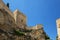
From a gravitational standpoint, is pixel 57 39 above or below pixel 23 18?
below

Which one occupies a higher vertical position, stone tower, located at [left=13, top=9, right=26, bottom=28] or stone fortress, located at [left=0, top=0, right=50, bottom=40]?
stone tower, located at [left=13, top=9, right=26, bottom=28]

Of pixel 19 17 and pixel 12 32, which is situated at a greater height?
pixel 19 17

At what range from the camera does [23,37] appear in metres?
32.0

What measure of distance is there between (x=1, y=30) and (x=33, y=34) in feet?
24.9

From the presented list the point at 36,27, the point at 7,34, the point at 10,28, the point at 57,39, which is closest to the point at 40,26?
the point at 36,27

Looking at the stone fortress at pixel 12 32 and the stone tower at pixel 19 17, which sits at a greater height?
the stone tower at pixel 19 17

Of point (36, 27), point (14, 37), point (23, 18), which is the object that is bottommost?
point (14, 37)

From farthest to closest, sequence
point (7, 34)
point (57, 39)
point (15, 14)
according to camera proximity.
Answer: point (15, 14), point (57, 39), point (7, 34)

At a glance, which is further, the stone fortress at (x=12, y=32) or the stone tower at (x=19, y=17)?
the stone tower at (x=19, y=17)

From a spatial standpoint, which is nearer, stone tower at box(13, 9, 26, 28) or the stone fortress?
the stone fortress

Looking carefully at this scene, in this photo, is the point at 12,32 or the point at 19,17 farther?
the point at 19,17

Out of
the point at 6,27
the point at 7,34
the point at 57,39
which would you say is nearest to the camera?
the point at 7,34

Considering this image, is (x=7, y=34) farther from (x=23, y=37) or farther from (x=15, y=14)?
(x=15, y=14)

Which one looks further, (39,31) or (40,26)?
(40,26)
